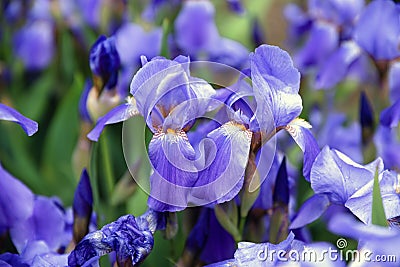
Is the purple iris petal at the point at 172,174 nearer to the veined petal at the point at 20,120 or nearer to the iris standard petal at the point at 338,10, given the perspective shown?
the veined petal at the point at 20,120

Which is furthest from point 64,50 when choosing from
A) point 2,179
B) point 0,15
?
point 2,179

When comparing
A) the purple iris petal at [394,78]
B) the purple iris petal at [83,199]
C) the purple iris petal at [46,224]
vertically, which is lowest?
the purple iris petal at [46,224]

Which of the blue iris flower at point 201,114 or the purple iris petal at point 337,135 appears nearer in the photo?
the blue iris flower at point 201,114

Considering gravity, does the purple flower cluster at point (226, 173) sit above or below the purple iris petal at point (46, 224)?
above

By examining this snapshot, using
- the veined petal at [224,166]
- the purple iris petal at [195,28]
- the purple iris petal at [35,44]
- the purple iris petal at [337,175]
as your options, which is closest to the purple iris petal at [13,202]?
the veined petal at [224,166]

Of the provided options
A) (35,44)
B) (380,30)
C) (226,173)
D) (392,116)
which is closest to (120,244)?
(226,173)

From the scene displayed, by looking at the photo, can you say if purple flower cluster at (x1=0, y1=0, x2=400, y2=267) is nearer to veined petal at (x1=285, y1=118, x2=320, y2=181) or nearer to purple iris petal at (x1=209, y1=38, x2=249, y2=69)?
veined petal at (x1=285, y1=118, x2=320, y2=181)

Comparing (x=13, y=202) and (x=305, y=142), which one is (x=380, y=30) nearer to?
(x=305, y=142)

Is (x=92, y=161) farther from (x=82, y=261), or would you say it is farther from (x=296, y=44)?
(x=296, y=44)

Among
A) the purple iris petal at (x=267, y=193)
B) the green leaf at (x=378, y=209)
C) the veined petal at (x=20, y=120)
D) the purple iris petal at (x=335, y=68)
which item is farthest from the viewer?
the purple iris petal at (x=335, y=68)
